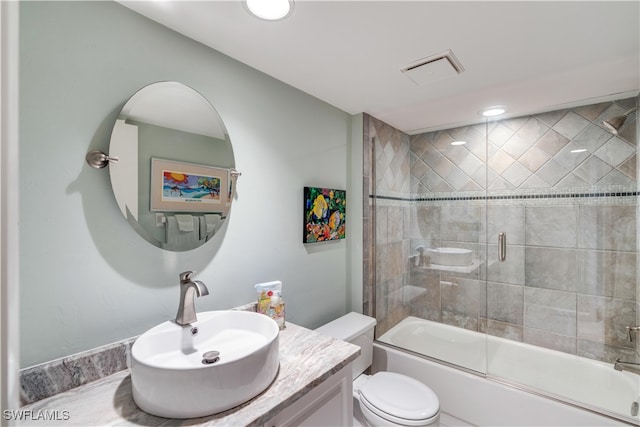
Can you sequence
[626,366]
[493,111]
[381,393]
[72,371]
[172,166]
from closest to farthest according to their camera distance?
[72,371] → [172,166] → [381,393] → [626,366] → [493,111]

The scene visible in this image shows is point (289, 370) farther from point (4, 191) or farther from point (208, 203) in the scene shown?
point (4, 191)

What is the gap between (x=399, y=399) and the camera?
1.63 meters

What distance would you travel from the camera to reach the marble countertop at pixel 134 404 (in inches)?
32.0

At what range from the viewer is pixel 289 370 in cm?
107

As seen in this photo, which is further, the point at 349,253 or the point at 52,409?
the point at 349,253

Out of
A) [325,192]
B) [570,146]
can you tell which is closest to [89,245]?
[325,192]

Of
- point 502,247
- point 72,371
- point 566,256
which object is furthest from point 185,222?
point 566,256

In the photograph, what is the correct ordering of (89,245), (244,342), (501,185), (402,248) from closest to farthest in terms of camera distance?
1. (89,245)
2. (244,342)
3. (501,185)
4. (402,248)

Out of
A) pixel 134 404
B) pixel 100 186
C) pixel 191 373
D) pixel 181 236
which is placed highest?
pixel 100 186

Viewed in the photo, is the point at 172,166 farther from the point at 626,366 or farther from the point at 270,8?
the point at 626,366

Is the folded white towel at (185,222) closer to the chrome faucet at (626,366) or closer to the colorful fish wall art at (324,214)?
the colorful fish wall art at (324,214)

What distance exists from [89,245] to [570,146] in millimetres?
3055

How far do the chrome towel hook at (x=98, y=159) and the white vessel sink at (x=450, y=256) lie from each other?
2.54 meters

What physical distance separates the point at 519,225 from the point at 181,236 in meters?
2.57
